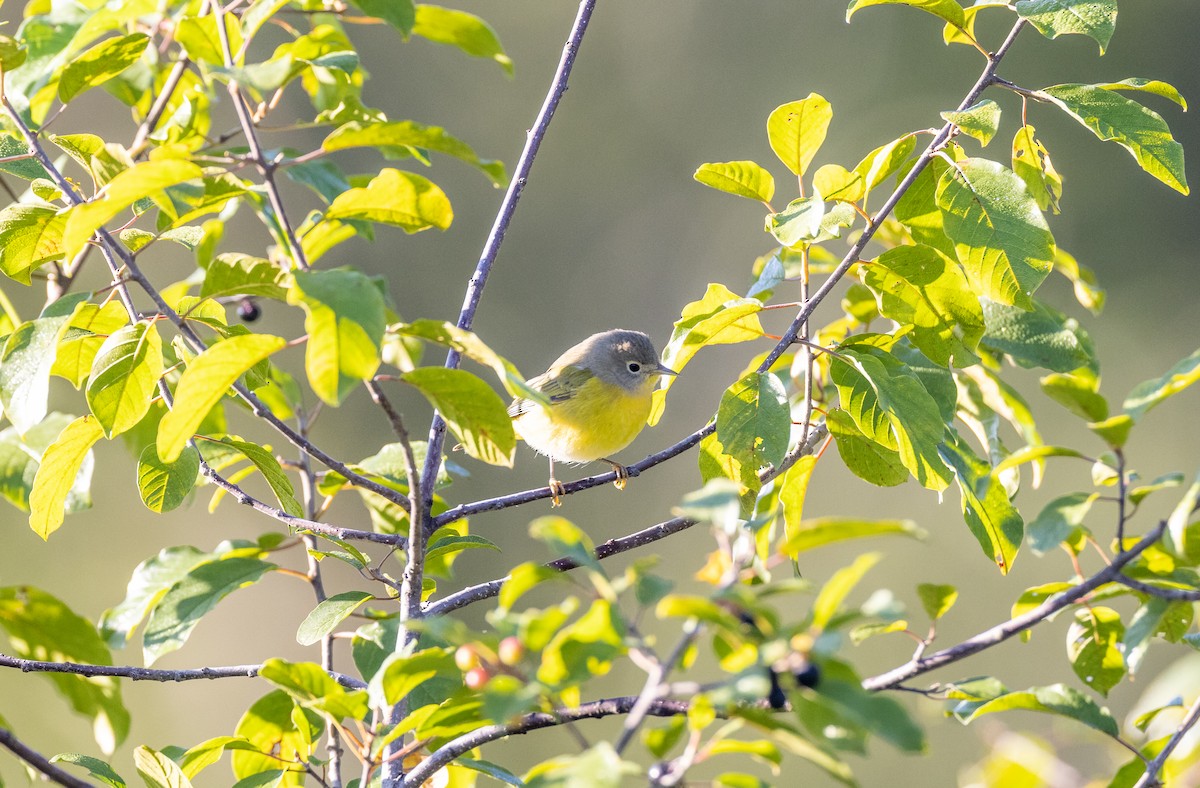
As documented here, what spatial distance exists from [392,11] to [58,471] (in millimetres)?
1217

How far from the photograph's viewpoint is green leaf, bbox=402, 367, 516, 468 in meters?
1.69

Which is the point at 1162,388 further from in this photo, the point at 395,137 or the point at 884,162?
the point at 395,137

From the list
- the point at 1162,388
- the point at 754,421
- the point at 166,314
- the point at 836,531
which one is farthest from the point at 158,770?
the point at 1162,388

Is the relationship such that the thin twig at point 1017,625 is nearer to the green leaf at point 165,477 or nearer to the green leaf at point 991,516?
the green leaf at point 991,516

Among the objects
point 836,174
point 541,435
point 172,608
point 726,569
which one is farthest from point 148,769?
point 541,435

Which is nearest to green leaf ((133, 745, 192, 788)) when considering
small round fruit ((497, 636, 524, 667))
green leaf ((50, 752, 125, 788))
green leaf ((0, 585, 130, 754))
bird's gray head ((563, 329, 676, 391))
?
green leaf ((50, 752, 125, 788))

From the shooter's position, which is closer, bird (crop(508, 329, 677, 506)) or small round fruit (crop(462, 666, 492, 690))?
small round fruit (crop(462, 666, 492, 690))

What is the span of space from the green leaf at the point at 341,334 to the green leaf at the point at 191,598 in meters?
1.14

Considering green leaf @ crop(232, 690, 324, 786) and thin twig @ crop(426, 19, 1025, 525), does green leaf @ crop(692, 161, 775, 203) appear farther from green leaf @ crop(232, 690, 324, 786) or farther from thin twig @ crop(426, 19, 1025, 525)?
green leaf @ crop(232, 690, 324, 786)

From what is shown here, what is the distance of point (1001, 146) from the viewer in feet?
40.8

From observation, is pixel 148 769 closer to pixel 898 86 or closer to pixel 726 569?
pixel 726 569

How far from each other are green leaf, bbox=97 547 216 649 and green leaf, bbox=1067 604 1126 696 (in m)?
1.98

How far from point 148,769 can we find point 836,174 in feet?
5.58

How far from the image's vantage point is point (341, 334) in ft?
4.66
